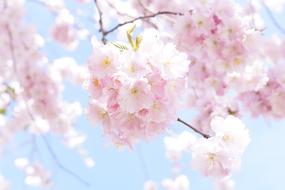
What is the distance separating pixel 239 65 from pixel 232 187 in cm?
354

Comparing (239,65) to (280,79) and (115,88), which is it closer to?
(280,79)

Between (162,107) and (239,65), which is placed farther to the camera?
(239,65)

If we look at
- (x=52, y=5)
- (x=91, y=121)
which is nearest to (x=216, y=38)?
(x=91, y=121)

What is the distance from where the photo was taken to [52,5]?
5.87 m

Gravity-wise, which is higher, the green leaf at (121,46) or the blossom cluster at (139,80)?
the green leaf at (121,46)

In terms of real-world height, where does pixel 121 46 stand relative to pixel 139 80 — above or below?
above

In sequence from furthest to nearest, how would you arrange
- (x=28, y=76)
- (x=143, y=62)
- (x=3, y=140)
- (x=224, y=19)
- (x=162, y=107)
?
(x=3, y=140) → (x=28, y=76) → (x=224, y=19) → (x=162, y=107) → (x=143, y=62)

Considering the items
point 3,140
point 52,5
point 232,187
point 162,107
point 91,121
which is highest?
point 52,5

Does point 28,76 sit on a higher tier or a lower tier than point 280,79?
higher

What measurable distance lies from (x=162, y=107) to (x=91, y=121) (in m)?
0.32

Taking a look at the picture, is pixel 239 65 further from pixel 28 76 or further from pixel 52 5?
pixel 52 5

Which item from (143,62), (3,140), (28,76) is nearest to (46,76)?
(28,76)

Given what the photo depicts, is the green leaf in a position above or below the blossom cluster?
above

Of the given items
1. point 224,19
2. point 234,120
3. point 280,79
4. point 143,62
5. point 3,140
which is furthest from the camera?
point 3,140
